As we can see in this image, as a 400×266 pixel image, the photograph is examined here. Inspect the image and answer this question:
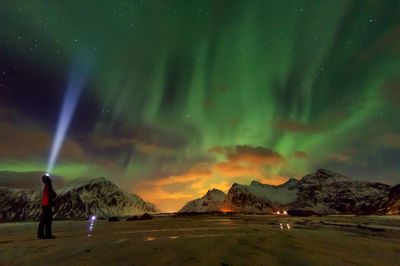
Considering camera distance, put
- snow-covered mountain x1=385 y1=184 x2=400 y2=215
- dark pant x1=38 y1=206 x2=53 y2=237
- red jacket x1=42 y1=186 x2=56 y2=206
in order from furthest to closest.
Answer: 1. snow-covered mountain x1=385 y1=184 x2=400 y2=215
2. red jacket x1=42 y1=186 x2=56 y2=206
3. dark pant x1=38 y1=206 x2=53 y2=237

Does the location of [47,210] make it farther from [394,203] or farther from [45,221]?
[394,203]

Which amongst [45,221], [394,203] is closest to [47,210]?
[45,221]

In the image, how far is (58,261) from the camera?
505cm

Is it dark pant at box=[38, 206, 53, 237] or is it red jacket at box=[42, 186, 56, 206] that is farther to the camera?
red jacket at box=[42, 186, 56, 206]

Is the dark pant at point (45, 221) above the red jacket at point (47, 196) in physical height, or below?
below

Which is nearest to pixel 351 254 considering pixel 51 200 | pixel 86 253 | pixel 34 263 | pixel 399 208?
pixel 86 253

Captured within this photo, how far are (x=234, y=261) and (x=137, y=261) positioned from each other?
6.80 feet

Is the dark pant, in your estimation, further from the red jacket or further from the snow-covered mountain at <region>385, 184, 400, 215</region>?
the snow-covered mountain at <region>385, 184, 400, 215</region>

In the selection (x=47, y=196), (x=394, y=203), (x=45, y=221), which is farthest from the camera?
(x=394, y=203)

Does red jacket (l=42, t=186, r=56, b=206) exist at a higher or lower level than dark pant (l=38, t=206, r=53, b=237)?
higher

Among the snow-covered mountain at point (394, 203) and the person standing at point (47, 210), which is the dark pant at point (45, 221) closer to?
the person standing at point (47, 210)

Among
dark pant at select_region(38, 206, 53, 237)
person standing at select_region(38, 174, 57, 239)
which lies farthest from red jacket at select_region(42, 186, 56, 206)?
dark pant at select_region(38, 206, 53, 237)

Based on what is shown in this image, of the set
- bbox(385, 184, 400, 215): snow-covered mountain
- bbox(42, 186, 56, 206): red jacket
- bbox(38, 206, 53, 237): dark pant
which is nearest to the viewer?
bbox(38, 206, 53, 237): dark pant

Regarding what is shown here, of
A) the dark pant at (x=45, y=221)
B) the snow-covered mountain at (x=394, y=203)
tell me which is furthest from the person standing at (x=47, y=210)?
the snow-covered mountain at (x=394, y=203)
